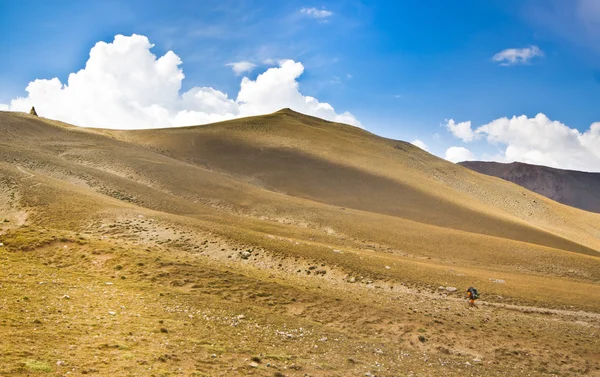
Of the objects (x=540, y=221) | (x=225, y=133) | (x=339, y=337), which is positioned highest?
(x=225, y=133)

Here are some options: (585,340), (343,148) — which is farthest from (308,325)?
(343,148)

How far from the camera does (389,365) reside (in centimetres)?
1421

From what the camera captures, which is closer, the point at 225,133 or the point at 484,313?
the point at 484,313

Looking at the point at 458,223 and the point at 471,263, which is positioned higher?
the point at 458,223

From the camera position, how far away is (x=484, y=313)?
2281 centimetres

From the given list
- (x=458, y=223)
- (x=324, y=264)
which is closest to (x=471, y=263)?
(x=324, y=264)

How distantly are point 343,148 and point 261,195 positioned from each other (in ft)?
176

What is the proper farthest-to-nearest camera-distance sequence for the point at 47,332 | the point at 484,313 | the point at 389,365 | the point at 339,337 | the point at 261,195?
the point at 261,195, the point at 484,313, the point at 339,337, the point at 389,365, the point at 47,332

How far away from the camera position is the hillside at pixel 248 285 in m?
12.7

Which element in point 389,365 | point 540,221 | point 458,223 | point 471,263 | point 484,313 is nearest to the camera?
point 389,365

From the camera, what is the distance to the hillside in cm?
1268

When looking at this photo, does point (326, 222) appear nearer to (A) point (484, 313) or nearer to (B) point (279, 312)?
(A) point (484, 313)

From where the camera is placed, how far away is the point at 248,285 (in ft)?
68.3

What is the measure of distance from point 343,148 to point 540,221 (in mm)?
51764
